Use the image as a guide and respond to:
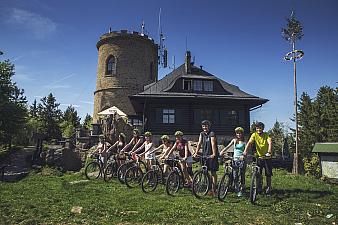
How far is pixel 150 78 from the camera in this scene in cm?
4031

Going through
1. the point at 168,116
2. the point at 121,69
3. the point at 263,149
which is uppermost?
the point at 121,69

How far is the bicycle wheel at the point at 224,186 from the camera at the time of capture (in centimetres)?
816

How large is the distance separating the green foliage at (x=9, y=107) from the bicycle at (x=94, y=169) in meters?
19.3

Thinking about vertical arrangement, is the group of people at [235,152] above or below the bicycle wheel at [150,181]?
above

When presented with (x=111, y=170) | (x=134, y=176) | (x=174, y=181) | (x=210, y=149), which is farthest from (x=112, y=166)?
(x=210, y=149)

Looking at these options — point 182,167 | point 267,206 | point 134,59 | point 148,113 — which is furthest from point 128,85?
point 267,206

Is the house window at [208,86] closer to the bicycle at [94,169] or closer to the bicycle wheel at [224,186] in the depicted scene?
the bicycle at [94,169]

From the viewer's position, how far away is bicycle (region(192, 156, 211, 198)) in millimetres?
8555

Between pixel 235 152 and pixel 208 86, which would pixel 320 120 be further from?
pixel 235 152

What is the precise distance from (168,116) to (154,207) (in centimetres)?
2138

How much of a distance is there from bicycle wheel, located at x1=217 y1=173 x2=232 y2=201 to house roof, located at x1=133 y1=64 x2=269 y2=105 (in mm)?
18880

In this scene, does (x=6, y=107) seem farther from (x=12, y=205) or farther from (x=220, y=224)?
(x=220, y=224)

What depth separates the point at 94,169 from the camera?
12641 mm

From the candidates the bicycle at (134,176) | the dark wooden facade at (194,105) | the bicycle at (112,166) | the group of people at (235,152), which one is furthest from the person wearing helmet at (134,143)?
the dark wooden facade at (194,105)
